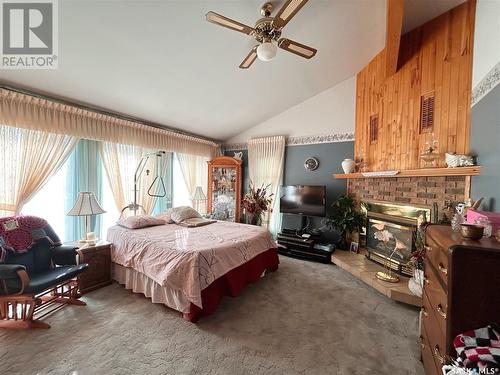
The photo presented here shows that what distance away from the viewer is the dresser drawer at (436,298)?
3.53 feet

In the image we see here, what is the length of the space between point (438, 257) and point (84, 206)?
3.34 metres

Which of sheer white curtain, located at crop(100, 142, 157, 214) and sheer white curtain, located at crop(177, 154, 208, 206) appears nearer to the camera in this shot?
sheer white curtain, located at crop(100, 142, 157, 214)

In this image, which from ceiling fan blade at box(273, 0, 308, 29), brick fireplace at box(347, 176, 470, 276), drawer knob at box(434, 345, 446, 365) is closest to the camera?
drawer knob at box(434, 345, 446, 365)

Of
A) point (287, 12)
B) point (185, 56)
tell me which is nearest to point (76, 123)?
point (185, 56)

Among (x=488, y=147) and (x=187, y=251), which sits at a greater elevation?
(x=488, y=147)

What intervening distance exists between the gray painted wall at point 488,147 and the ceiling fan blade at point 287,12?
1.51 m

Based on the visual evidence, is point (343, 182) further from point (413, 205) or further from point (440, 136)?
point (440, 136)

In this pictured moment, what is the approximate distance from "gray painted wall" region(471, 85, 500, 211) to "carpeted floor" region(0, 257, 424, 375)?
4.45ft

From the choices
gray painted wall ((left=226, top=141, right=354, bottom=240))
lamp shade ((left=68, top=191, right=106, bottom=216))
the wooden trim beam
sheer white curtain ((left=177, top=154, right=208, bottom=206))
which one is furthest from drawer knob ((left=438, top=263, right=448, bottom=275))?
sheer white curtain ((left=177, top=154, right=208, bottom=206))

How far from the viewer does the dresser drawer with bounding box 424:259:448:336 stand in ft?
3.53

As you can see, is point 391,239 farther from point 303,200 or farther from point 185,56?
point 185,56

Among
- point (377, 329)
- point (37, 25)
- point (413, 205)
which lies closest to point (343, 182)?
point (413, 205)

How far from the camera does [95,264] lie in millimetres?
2613

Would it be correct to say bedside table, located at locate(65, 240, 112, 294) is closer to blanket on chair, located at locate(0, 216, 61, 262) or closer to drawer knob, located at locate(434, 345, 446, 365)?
blanket on chair, located at locate(0, 216, 61, 262)
